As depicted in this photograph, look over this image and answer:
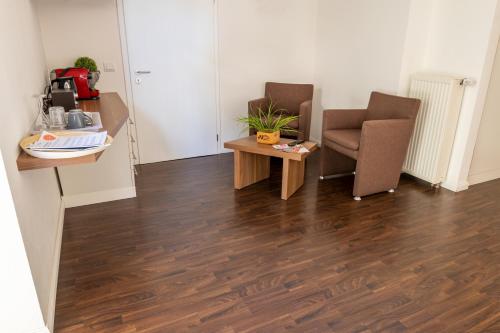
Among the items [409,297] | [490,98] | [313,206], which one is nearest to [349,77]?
[490,98]

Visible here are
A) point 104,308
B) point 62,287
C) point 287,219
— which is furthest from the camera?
point 287,219

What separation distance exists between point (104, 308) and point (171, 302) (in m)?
0.34

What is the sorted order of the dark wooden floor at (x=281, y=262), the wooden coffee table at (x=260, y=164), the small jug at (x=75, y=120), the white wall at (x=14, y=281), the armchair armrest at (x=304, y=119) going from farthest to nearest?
1. the armchair armrest at (x=304, y=119)
2. the wooden coffee table at (x=260, y=164)
3. the small jug at (x=75, y=120)
4. the dark wooden floor at (x=281, y=262)
5. the white wall at (x=14, y=281)

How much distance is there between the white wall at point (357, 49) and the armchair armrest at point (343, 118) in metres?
0.42

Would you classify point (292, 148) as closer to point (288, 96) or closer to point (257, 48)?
point (288, 96)

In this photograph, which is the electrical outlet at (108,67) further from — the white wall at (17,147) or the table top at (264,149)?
the table top at (264,149)

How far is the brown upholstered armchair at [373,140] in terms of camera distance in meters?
2.98

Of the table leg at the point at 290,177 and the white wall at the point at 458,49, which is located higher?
the white wall at the point at 458,49

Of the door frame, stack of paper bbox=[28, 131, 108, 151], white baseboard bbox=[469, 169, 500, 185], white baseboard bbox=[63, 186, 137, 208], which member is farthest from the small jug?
white baseboard bbox=[469, 169, 500, 185]

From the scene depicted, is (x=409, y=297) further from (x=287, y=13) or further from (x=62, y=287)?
(x=287, y=13)

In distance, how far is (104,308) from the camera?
6.11 feet

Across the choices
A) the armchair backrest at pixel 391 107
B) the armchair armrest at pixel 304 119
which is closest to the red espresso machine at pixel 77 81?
the armchair armrest at pixel 304 119

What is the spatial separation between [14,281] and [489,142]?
12.6ft

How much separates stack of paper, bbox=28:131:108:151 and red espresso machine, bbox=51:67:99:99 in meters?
1.11
